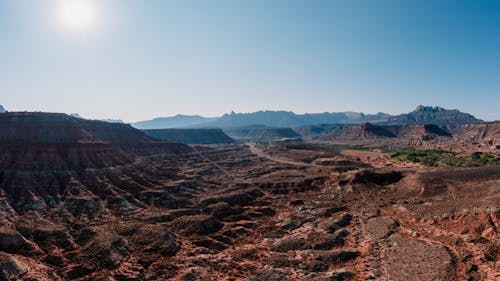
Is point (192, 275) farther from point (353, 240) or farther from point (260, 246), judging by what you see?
point (353, 240)

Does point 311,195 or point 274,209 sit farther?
point 311,195

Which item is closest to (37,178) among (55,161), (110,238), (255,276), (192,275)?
(55,161)

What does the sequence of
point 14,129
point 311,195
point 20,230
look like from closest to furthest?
1. point 20,230
2. point 311,195
3. point 14,129

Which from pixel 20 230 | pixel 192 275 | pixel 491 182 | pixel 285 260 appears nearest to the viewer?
pixel 192 275

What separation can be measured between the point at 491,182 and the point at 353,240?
118ft

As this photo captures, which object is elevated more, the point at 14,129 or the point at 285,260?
the point at 14,129

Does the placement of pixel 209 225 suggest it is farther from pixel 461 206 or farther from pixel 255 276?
pixel 461 206

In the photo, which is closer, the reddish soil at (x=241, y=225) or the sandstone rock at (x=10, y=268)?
the sandstone rock at (x=10, y=268)

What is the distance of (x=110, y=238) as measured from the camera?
146ft

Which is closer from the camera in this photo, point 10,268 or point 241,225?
point 10,268

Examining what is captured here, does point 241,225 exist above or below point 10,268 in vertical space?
below

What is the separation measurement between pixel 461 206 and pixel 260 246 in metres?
34.6

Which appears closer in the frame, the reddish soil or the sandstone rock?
the sandstone rock

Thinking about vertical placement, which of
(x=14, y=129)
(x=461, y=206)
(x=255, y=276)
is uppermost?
(x=14, y=129)
